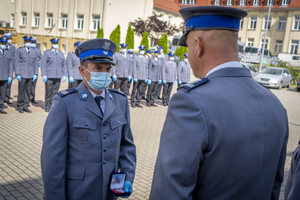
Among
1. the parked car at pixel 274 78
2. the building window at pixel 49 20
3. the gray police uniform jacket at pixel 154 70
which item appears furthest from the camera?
the building window at pixel 49 20

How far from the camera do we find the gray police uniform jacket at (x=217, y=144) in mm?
1329

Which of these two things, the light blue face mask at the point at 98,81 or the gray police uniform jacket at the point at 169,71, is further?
the gray police uniform jacket at the point at 169,71

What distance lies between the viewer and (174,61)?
45.5 feet

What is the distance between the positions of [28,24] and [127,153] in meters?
37.9

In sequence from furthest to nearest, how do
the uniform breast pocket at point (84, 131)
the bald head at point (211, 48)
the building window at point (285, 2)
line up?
the building window at point (285, 2)
the uniform breast pocket at point (84, 131)
the bald head at point (211, 48)

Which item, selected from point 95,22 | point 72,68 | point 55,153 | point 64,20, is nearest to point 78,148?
point 55,153

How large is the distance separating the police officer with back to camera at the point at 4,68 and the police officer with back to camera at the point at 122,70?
387 centimetres

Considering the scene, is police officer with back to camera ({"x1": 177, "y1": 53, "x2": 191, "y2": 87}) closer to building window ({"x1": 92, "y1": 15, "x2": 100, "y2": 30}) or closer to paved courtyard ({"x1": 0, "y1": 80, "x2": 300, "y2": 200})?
paved courtyard ({"x1": 0, "y1": 80, "x2": 300, "y2": 200})

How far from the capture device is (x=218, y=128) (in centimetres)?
133

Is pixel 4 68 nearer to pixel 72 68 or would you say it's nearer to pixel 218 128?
pixel 72 68

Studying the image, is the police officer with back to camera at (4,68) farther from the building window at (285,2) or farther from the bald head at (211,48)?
the building window at (285,2)

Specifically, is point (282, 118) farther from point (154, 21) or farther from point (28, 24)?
point (28, 24)

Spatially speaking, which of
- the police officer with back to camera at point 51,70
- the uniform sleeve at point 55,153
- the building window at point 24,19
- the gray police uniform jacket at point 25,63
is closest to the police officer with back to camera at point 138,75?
the police officer with back to camera at point 51,70

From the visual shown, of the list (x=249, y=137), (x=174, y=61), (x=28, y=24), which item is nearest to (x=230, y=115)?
(x=249, y=137)
